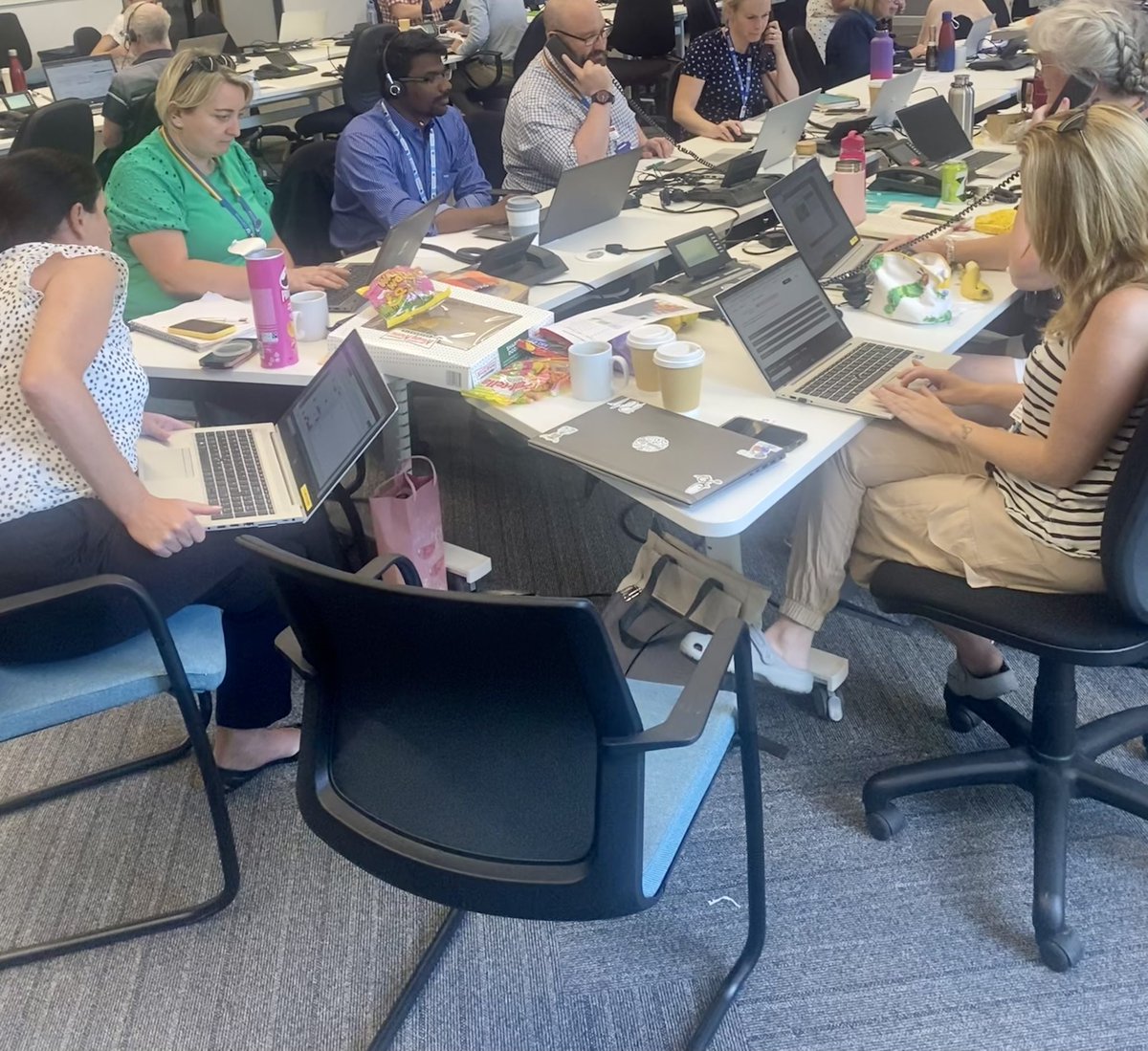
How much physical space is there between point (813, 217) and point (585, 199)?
1.94ft

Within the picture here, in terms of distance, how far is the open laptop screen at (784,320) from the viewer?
69.7 inches

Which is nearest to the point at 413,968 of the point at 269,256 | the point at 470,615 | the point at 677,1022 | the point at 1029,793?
the point at 677,1022

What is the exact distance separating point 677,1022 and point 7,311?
1.42m

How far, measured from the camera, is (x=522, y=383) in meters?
1.83

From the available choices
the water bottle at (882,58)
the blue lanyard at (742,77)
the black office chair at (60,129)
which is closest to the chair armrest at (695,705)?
the black office chair at (60,129)

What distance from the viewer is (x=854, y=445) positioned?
1808 mm

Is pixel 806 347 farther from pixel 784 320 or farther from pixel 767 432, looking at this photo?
pixel 767 432

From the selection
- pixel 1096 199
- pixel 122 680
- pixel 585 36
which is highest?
pixel 585 36

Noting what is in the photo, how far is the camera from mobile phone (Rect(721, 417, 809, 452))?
5.32ft

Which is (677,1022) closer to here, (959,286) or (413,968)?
(413,968)

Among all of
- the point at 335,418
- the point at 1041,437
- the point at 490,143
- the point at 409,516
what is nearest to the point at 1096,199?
the point at 1041,437

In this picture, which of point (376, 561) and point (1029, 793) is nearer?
point (376, 561)

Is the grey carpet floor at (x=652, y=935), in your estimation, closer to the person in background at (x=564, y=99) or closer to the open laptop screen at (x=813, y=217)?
the open laptop screen at (x=813, y=217)

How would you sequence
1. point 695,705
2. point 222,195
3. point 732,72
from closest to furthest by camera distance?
point 695,705 < point 222,195 < point 732,72
